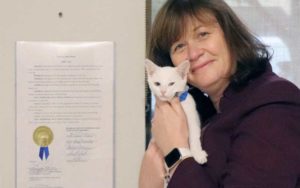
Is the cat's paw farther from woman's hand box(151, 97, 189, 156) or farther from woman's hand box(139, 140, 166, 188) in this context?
woman's hand box(139, 140, 166, 188)

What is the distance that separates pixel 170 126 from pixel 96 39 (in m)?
0.42

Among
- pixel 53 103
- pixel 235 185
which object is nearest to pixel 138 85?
pixel 53 103

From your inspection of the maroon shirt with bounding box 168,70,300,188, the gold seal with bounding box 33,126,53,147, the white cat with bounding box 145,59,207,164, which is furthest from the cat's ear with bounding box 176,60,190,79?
the gold seal with bounding box 33,126,53,147

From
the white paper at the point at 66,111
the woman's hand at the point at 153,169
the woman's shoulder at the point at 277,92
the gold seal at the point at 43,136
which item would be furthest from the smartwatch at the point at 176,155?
the gold seal at the point at 43,136

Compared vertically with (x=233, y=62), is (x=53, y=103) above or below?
below

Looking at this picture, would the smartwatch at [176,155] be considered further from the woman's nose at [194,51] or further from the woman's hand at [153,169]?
the woman's nose at [194,51]

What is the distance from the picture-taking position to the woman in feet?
3.01

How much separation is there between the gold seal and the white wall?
0.07m

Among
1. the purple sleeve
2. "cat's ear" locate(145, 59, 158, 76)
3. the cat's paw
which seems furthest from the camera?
"cat's ear" locate(145, 59, 158, 76)

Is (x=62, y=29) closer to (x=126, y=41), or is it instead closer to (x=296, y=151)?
(x=126, y=41)

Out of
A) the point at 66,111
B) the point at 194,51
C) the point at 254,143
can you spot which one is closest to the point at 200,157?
the point at 254,143

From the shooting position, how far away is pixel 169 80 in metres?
1.16

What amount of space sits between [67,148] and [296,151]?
734 mm

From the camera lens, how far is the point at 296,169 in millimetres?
915
